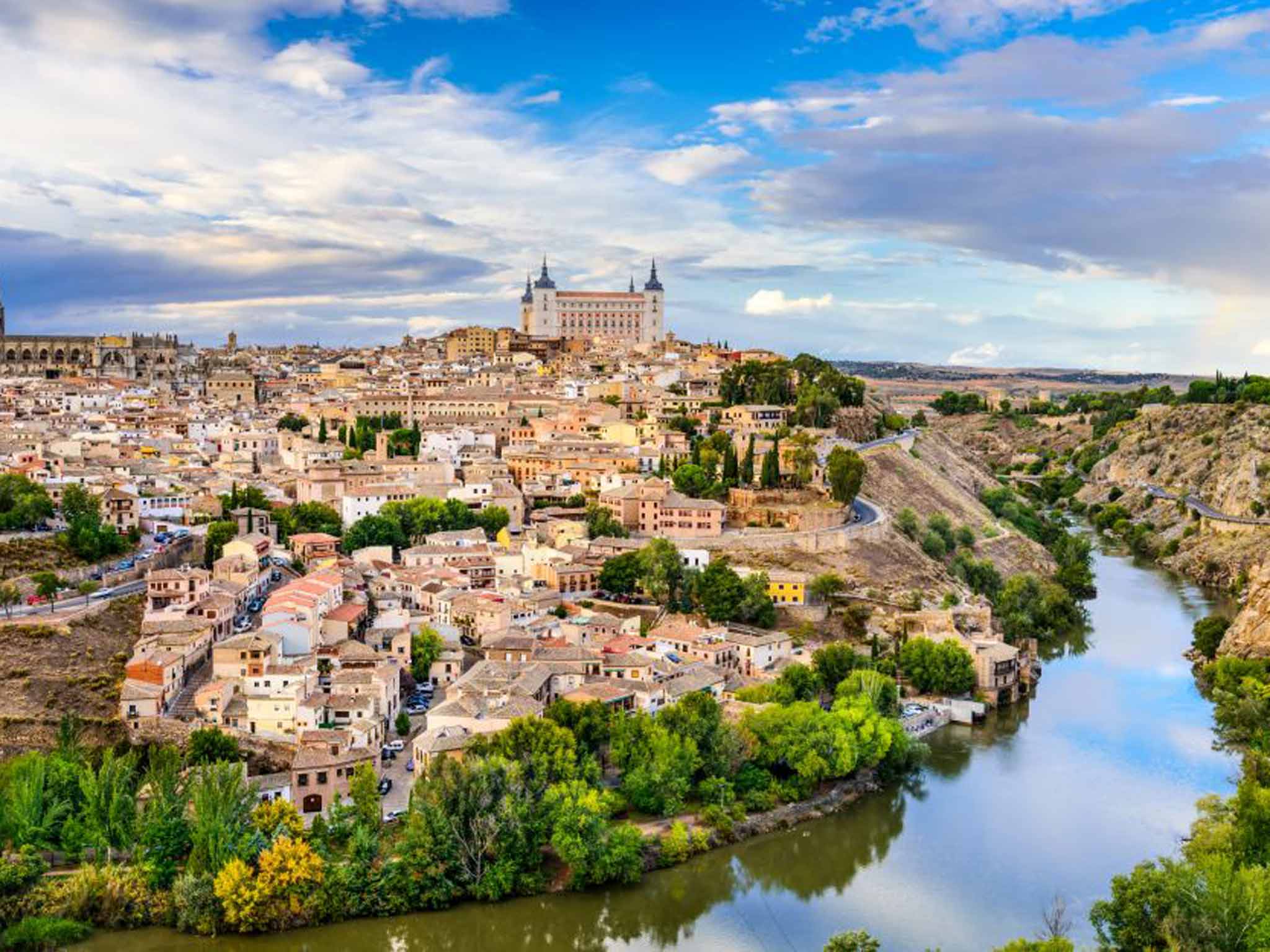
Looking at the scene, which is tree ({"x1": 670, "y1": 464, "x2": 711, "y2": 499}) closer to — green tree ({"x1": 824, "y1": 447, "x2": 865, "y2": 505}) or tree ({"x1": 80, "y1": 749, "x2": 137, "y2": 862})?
green tree ({"x1": 824, "y1": 447, "x2": 865, "y2": 505})

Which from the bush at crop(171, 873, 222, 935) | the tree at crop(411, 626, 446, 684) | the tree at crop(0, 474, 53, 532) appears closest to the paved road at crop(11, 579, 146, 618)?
the tree at crop(0, 474, 53, 532)

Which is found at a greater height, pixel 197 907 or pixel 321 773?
pixel 321 773

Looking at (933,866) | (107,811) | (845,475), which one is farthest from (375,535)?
(933,866)

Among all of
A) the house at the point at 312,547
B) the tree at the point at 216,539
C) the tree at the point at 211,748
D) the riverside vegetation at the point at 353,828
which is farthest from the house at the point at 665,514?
the tree at the point at 211,748

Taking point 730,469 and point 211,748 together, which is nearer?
point 211,748

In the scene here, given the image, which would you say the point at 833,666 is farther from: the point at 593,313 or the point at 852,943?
the point at 593,313

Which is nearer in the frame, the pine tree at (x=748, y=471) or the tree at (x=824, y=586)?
the tree at (x=824, y=586)

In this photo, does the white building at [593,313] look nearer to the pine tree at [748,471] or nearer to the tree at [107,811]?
the pine tree at [748,471]
